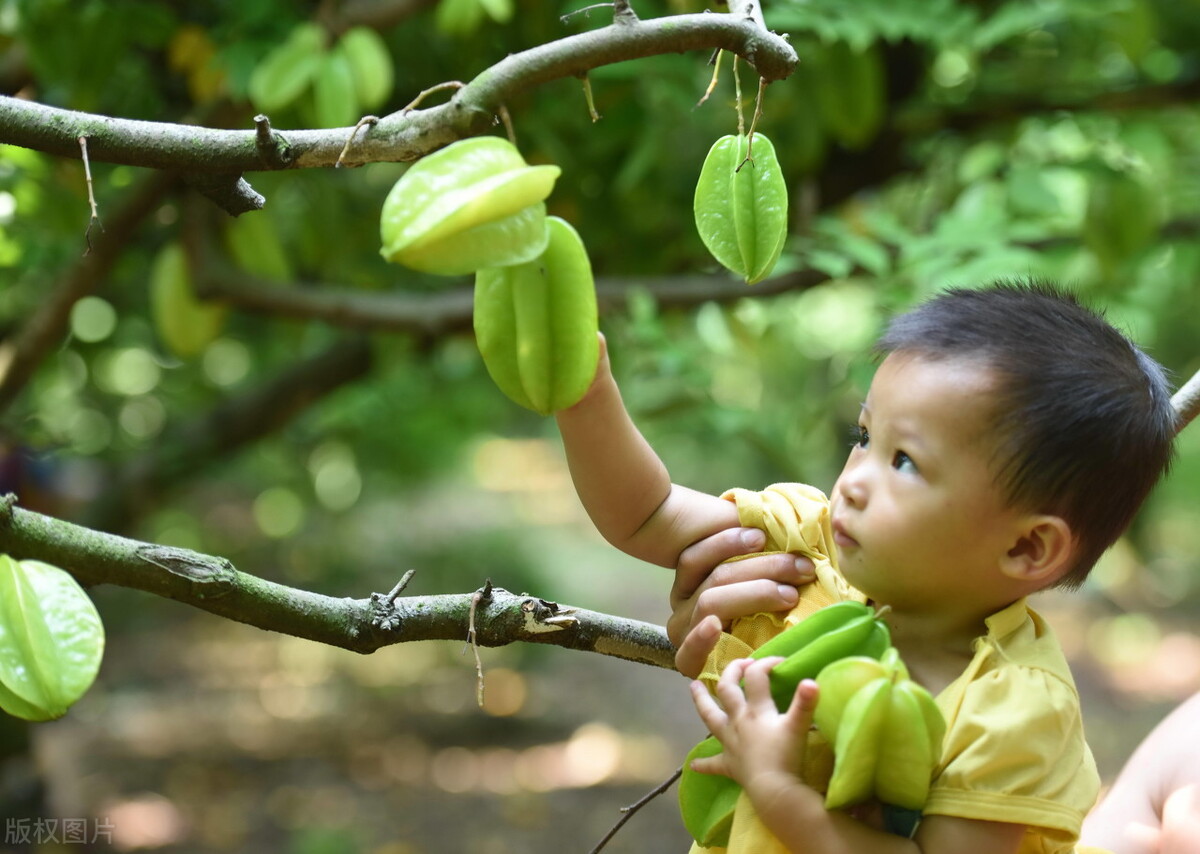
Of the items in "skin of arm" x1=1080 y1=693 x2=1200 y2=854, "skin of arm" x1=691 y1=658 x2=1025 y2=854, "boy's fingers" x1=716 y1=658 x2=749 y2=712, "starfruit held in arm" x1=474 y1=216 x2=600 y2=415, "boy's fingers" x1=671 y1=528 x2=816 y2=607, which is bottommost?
"skin of arm" x1=1080 y1=693 x2=1200 y2=854

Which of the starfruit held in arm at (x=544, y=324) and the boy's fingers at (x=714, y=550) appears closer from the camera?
the starfruit held in arm at (x=544, y=324)

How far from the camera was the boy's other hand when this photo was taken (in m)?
1.01

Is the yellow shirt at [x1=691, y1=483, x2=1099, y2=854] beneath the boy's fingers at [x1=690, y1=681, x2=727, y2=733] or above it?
beneath

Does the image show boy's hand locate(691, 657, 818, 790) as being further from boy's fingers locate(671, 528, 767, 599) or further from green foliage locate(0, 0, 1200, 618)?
green foliage locate(0, 0, 1200, 618)

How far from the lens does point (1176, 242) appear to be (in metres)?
2.92

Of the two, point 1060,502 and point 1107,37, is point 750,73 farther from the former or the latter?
point 1060,502

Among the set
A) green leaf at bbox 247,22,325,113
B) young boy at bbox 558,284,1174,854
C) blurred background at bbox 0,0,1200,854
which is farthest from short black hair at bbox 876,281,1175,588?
green leaf at bbox 247,22,325,113

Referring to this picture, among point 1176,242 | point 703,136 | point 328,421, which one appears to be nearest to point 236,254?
point 703,136

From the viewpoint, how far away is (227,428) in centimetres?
313

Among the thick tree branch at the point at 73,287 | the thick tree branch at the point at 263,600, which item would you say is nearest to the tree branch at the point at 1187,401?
the thick tree branch at the point at 263,600

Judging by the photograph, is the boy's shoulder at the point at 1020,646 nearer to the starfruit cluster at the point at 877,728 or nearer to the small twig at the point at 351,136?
the starfruit cluster at the point at 877,728

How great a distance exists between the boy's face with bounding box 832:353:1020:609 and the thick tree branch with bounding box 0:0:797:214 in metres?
0.27

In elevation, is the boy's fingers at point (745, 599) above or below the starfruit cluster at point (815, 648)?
below

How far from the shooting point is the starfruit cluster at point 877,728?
75 centimetres
